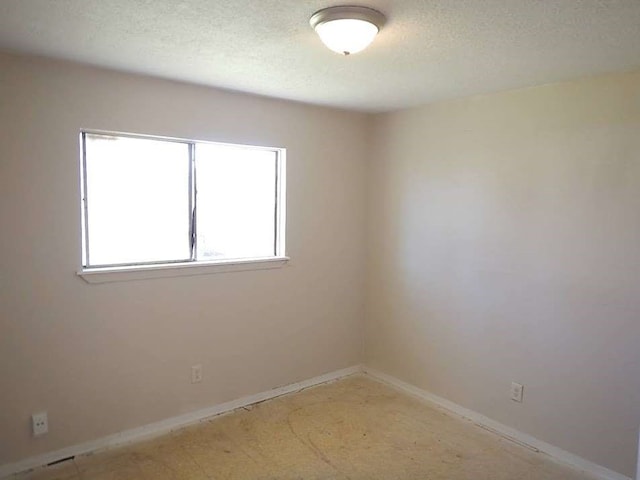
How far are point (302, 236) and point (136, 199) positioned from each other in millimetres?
1323

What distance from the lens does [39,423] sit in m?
2.56

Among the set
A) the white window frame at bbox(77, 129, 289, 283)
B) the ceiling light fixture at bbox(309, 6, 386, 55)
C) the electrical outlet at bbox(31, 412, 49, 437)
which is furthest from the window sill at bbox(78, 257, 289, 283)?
the ceiling light fixture at bbox(309, 6, 386, 55)

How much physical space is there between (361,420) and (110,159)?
248 centimetres

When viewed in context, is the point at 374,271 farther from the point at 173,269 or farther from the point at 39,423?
the point at 39,423

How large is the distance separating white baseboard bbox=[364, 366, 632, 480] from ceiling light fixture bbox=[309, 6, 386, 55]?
8.81ft

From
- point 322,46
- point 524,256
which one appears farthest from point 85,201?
point 524,256

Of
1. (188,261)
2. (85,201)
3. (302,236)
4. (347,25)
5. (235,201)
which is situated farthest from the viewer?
(302,236)

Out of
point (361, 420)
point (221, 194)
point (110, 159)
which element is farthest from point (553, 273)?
point (110, 159)

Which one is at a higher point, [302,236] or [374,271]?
[302,236]

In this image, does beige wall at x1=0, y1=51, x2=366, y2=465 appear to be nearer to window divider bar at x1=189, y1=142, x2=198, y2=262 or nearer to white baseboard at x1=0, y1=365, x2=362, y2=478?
white baseboard at x1=0, y1=365, x2=362, y2=478

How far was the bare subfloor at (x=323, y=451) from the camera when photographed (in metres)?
2.58

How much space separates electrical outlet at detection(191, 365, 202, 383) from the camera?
10.4ft

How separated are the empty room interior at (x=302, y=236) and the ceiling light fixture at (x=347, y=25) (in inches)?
0.5

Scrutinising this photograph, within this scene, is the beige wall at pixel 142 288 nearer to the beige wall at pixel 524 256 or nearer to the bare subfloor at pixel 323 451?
the bare subfloor at pixel 323 451
